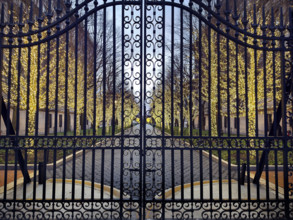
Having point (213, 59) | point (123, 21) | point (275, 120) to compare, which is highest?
point (213, 59)

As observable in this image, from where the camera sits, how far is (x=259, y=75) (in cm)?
1048

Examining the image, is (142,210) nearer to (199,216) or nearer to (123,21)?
(199,216)

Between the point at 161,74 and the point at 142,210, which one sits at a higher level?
the point at 161,74

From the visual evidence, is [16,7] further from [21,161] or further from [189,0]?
[189,0]

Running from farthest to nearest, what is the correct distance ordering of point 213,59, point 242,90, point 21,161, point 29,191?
point 213,59, point 242,90, point 29,191, point 21,161

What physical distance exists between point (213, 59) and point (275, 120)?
7.28 meters

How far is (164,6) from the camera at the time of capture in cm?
425

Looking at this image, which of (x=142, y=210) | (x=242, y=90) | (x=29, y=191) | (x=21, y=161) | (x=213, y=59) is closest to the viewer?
(x=142, y=210)

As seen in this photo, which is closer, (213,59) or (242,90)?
(242,90)

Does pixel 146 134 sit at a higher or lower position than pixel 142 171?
higher

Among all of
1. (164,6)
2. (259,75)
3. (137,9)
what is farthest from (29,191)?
(259,75)

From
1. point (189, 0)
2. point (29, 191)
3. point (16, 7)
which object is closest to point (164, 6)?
point (189, 0)

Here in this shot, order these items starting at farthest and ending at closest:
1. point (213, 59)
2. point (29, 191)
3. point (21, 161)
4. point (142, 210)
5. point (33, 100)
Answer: point (213, 59)
point (33, 100)
point (29, 191)
point (21, 161)
point (142, 210)

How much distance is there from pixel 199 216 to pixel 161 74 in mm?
2945
